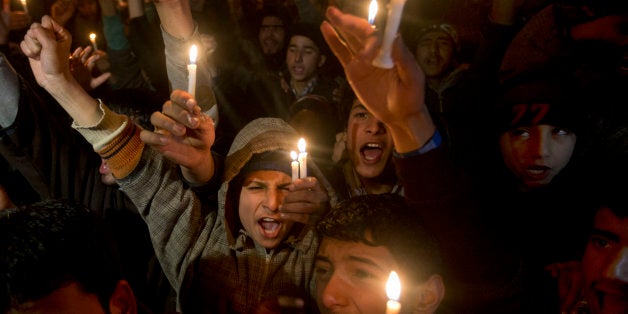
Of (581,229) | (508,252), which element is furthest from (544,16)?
(508,252)

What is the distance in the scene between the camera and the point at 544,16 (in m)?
3.44

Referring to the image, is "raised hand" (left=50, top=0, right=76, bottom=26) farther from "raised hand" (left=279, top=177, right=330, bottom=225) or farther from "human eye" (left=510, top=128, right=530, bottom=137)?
"human eye" (left=510, top=128, right=530, bottom=137)

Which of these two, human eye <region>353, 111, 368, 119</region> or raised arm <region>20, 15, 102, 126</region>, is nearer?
raised arm <region>20, 15, 102, 126</region>

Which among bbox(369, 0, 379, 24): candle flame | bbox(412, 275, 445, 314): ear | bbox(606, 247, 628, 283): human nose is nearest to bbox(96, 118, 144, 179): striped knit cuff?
bbox(369, 0, 379, 24): candle flame

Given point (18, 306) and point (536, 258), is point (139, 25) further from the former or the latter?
point (536, 258)

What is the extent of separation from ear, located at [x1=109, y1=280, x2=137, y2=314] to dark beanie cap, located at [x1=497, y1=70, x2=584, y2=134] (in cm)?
218

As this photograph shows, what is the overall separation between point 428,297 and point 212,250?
1128mm

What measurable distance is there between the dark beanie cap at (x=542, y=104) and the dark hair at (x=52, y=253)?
88.0 inches

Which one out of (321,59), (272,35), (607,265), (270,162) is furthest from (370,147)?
(272,35)

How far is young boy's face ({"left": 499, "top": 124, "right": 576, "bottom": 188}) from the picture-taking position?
101 inches

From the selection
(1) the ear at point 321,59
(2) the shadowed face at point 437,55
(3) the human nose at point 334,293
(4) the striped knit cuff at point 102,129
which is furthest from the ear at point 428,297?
(1) the ear at point 321,59

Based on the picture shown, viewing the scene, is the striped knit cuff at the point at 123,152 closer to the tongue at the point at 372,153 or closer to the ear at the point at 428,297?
the ear at the point at 428,297

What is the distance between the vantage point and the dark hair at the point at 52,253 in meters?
1.43

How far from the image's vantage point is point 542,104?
2.66 m
